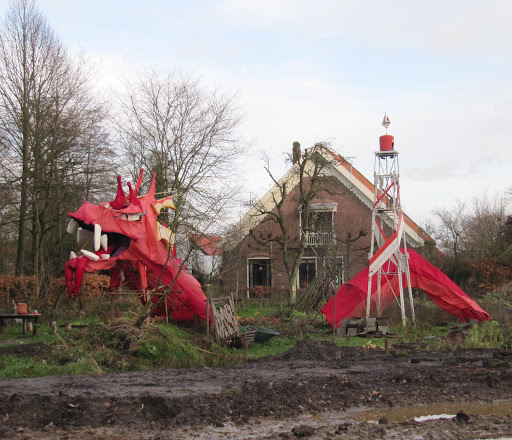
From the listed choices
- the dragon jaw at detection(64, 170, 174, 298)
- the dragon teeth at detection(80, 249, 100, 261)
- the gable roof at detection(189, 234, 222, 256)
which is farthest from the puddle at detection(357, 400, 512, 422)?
the gable roof at detection(189, 234, 222, 256)

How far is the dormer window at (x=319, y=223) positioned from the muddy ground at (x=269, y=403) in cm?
1689

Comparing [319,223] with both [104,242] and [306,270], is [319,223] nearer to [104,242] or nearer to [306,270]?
[306,270]

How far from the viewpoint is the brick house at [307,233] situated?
106 ft

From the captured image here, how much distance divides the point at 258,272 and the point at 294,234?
3.31 meters

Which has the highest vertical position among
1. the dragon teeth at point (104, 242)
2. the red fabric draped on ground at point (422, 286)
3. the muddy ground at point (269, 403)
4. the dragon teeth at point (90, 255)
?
the dragon teeth at point (104, 242)

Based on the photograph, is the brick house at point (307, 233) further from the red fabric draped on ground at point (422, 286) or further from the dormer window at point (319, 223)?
the red fabric draped on ground at point (422, 286)

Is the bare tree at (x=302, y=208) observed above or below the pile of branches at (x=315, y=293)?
above

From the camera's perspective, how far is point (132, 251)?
16125 mm

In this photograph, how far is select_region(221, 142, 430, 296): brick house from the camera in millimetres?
32219

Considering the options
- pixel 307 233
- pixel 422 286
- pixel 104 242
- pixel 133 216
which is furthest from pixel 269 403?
pixel 307 233

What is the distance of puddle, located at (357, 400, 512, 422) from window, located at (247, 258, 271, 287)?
26.1m

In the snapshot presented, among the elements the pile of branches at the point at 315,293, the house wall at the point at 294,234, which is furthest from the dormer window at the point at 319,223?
the pile of branches at the point at 315,293

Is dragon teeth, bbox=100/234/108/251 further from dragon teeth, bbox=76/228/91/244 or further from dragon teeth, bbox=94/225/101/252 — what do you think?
dragon teeth, bbox=76/228/91/244

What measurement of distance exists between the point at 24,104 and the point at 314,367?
693 inches
